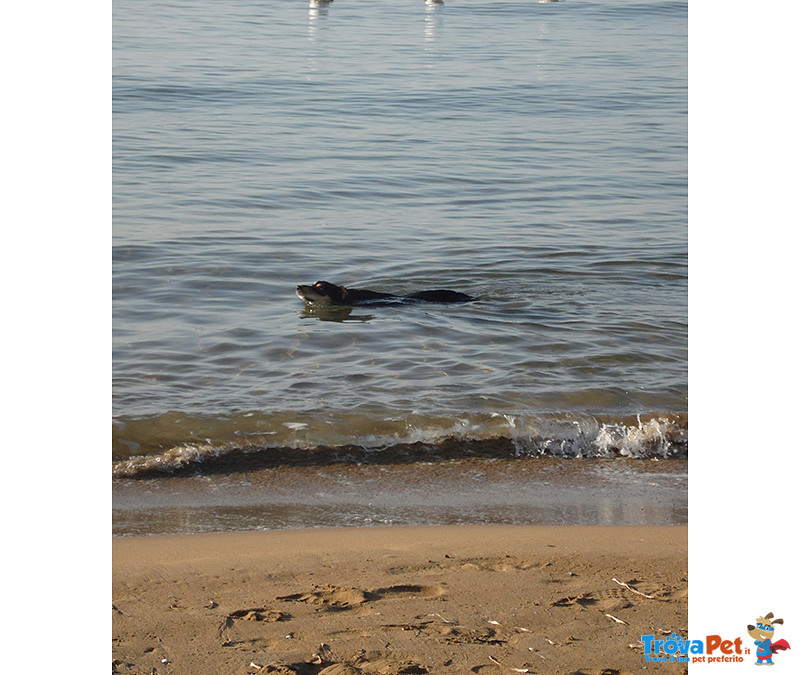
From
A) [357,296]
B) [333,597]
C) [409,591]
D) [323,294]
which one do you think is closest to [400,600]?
[409,591]

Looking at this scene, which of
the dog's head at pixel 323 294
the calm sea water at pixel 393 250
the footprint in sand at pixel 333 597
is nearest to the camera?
the footprint in sand at pixel 333 597

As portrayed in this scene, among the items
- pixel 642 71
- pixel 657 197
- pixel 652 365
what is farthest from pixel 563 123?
pixel 652 365

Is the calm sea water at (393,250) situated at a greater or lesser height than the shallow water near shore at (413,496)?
greater

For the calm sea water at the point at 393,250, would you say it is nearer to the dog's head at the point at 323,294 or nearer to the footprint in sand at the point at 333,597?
the dog's head at the point at 323,294

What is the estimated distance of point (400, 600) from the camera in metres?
2.87

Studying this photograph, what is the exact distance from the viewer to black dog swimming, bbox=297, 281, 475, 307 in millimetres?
7156

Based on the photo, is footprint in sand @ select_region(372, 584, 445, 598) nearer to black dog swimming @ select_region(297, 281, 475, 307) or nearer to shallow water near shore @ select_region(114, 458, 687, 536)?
shallow water near shore @ select_region(114, 458, 687, 536)

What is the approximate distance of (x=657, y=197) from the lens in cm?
1114

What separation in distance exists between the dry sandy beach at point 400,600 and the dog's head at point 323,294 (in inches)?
146

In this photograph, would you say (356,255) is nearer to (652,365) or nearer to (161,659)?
(652,365)

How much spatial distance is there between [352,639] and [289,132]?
12044mm
